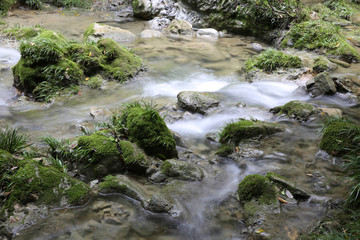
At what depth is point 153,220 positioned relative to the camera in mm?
3980

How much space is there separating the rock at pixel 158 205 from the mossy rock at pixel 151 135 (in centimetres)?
126

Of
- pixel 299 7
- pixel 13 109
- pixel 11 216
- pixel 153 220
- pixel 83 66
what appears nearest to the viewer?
pixel 11 216

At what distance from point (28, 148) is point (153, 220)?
2741 millimetres

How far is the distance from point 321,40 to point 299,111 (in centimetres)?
611

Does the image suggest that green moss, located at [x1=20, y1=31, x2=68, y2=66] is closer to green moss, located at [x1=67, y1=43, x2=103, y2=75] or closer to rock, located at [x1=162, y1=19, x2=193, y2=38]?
green moss, located at [x1=67, y1=43, x2=103, y2=75]

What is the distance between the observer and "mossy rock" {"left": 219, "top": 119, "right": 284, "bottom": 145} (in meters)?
5.90

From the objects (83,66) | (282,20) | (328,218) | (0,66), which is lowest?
(0,66)

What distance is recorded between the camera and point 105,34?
12438mm

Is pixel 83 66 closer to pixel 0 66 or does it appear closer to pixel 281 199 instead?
pixel 0 66

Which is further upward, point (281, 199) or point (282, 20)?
point (282, 20)

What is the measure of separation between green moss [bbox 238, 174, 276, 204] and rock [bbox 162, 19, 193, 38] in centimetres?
1116

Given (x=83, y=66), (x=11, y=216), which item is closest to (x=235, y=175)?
(x=11, y=216)

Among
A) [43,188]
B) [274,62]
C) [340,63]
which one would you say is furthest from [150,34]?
[43,188]

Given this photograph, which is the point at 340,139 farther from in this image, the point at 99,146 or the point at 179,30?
the point at 179,30
